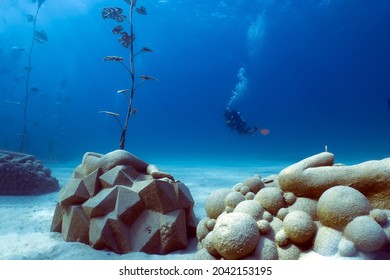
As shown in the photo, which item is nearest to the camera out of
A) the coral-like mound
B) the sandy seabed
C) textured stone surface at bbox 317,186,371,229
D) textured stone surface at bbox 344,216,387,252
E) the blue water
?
textured stone surface at bbox 344,216,387,252

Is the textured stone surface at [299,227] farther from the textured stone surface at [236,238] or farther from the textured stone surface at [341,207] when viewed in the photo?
the textured stone surface at [236,238]

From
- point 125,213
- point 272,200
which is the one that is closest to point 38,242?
point 125,213

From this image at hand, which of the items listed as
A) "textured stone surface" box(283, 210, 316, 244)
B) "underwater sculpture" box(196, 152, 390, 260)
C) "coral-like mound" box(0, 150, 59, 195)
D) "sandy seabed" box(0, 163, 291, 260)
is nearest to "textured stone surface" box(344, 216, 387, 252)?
"underwater sculpture" box(196, 152, 390, 260)

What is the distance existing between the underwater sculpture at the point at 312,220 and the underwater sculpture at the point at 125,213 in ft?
3.43

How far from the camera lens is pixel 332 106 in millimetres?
84812

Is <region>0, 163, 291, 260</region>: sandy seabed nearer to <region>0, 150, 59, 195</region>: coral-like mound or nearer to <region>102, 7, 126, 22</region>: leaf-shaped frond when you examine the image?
<region>0, 150, 59, 195</region>: coral-like mound

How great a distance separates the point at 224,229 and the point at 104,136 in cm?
11784

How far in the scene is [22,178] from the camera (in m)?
6.39

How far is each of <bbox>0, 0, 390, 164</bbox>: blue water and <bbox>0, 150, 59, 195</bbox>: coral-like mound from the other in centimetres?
884

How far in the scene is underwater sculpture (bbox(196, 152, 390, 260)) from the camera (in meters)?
1.87

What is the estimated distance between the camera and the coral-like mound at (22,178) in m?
6.23

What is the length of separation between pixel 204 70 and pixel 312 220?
309 feet

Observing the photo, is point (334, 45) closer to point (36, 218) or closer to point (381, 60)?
point (381, 60)

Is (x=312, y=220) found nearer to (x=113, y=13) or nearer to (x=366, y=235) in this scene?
(x=366, y=235)
